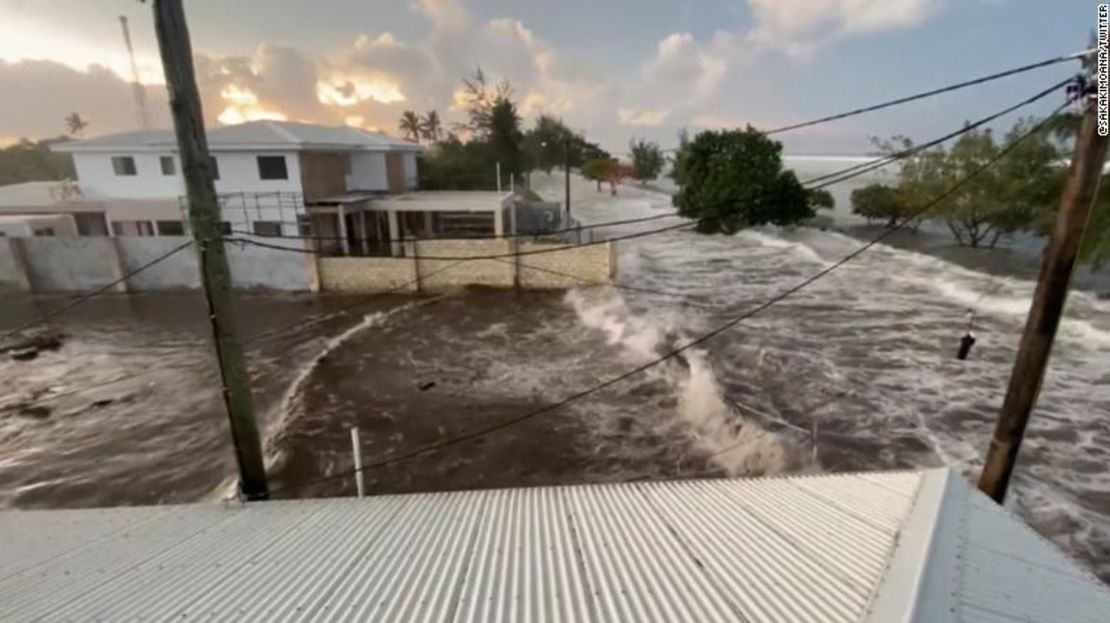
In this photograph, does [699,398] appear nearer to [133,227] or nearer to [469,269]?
[469,269]

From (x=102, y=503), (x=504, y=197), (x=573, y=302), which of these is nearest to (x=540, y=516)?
(x=102, y=503)

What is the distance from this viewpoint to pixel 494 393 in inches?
533

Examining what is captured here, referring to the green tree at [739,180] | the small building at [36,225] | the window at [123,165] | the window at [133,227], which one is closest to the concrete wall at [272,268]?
the window at [133,227]

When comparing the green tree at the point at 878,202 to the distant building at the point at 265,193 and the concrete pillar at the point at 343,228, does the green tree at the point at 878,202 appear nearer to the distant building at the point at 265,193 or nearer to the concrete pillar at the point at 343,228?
the distant building at the point at 265,193

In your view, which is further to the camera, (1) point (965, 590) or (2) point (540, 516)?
(2) point (540, 516)

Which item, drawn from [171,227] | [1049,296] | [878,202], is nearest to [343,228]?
[171,227]

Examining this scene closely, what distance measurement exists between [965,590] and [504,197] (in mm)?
24065

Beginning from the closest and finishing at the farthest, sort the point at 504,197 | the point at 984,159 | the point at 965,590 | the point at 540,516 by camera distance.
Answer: the point at 965,590, the point at 540,516, the point at 504,197, the point at 984,159

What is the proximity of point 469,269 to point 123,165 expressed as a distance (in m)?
17.5

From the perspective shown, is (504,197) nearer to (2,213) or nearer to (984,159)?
(984,159)

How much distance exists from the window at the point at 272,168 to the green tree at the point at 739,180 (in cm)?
2069

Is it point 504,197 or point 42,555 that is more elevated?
point 504,197

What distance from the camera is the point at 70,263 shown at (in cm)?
2225

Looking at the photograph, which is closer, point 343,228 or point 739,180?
point 343,228
